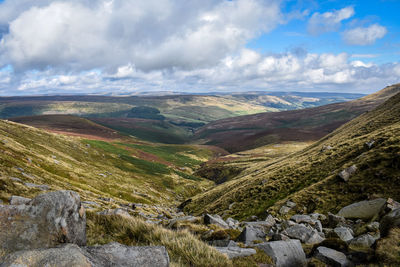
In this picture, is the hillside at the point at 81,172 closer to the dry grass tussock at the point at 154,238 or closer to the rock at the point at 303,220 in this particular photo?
the dry grass tussock at the point at 154,238

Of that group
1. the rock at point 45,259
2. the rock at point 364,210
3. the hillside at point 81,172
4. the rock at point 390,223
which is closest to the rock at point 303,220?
the rock at point 364,210

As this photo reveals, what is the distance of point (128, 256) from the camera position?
237 inches

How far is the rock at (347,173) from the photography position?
24.4 m

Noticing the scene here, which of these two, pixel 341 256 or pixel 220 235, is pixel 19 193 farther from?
pixel 341 256

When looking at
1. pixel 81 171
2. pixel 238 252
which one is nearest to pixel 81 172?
pixel 81 171

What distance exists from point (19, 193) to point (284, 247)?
25.7 meters

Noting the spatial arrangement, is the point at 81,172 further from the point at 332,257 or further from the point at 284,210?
the point at 332,257

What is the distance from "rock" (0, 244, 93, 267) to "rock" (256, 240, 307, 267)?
6.52 m

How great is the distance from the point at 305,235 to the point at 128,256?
35.4ft

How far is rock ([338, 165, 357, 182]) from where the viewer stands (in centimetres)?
2436

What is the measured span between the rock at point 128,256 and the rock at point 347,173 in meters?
25.3

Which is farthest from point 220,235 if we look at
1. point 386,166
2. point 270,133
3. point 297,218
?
point 270,133

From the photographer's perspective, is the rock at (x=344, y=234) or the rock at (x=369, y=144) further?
the rock at (x=369, y=144)

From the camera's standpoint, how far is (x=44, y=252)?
4863 millimetres
